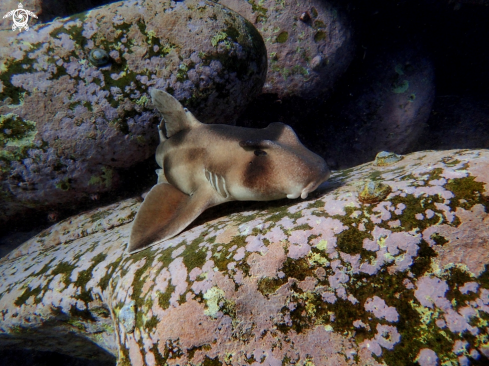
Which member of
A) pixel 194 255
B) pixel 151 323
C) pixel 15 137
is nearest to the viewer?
pixel 151 323

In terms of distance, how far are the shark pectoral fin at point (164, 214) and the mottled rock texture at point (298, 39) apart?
3.06 meters

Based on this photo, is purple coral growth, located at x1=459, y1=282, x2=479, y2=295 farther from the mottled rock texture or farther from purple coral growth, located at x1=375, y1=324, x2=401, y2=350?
the mottled rock texture

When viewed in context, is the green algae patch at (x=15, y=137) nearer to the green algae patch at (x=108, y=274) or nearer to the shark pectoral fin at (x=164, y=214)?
the shark pectoral fin at (x=164, y=214)

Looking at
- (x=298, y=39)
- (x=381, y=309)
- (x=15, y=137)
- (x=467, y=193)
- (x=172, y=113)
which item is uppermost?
(x=298, y=39)

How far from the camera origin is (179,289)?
175 cm

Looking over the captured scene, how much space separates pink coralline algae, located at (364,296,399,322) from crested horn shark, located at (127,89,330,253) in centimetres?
85

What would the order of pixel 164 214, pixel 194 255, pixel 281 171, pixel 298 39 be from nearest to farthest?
A: 1. pixel 194 255
2. pixel 281 171
3. pixel 164 214
4. pixel 298 39

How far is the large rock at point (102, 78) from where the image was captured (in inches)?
126

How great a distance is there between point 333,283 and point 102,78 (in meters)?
3.42

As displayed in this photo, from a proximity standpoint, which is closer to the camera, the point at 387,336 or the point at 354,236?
the point at 387,336

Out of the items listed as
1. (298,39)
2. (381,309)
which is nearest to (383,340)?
(381,309)

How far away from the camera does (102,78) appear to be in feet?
10.8

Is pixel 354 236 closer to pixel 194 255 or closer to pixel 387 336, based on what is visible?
pixel 387 336

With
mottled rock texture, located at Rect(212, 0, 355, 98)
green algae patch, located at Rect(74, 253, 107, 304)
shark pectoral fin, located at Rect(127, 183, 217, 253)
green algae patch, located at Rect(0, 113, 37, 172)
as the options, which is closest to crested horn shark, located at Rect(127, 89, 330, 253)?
shark pectoral fin, located at Rect(127, 183, 217, 253)
